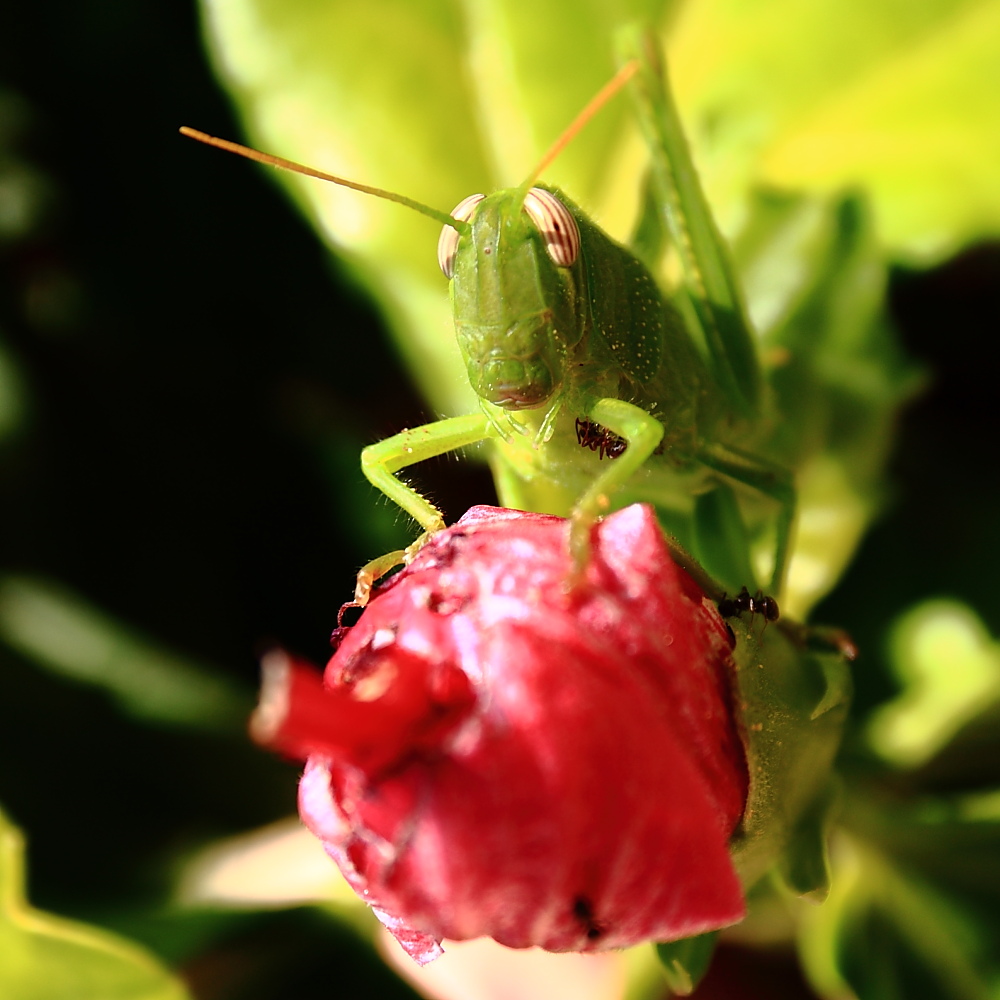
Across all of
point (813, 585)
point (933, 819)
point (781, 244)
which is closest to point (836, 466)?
point (813, 585)

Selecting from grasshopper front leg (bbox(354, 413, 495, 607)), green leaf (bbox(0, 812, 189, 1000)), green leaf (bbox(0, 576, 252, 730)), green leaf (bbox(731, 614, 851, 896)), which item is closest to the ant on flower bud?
green leaf (bbox(731, 614, 851, 896))

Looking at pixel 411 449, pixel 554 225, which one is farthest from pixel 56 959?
pixel 554 225

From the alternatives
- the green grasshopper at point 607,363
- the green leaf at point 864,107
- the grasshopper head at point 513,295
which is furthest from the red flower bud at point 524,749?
the green leaf at point 864,107

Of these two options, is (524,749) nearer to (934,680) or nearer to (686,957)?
(686,957)

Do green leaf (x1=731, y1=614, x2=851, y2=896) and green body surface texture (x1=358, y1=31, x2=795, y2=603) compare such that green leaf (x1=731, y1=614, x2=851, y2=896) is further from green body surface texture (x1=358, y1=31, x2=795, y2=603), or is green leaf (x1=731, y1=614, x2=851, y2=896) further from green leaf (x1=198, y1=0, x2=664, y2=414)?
green leaf (x1=198, y1=0, x2=664, y2=414)

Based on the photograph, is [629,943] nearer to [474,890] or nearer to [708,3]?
[474,890]

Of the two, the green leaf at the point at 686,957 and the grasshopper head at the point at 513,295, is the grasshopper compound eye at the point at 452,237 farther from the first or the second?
the green leaf at the point at 686,957
